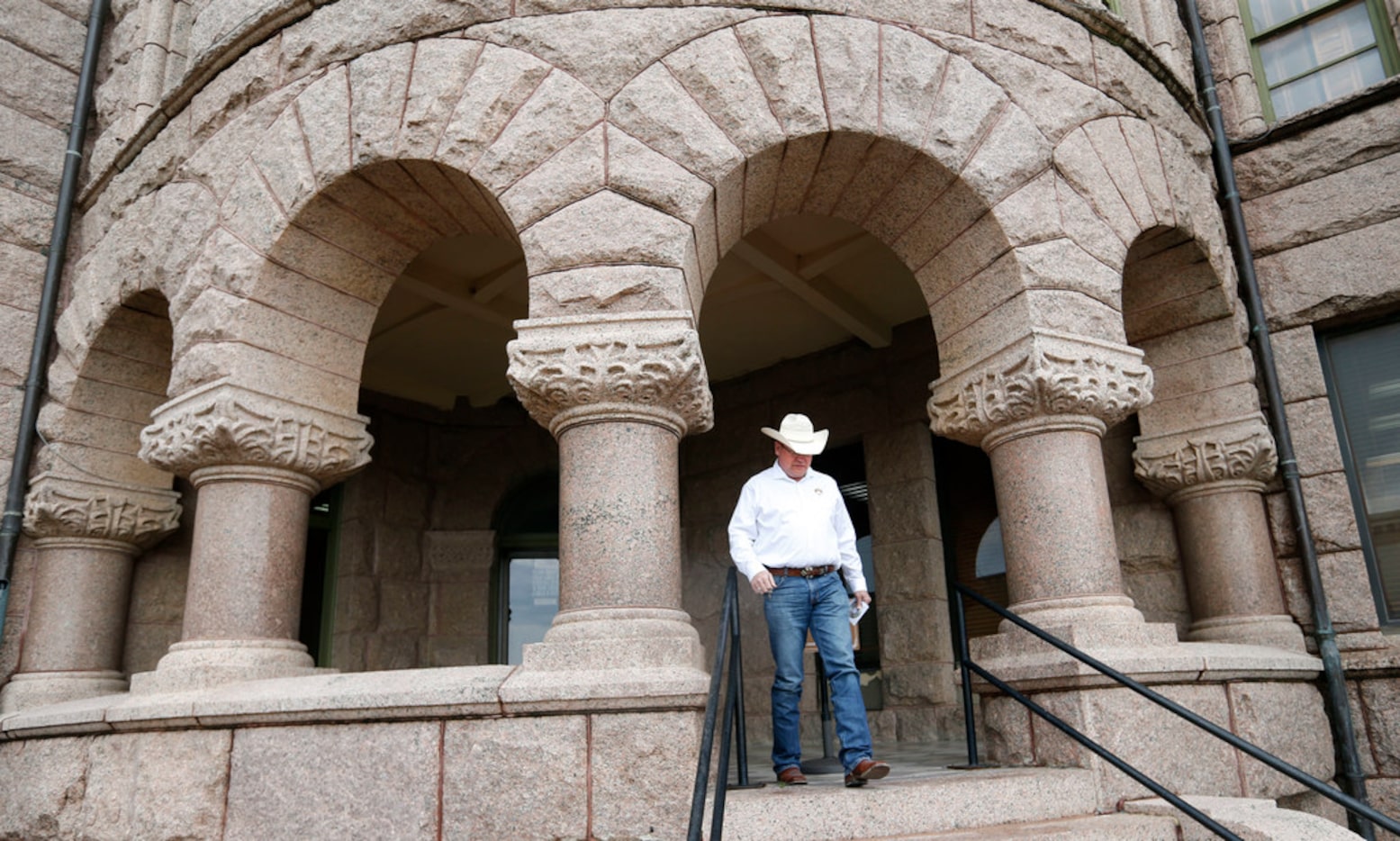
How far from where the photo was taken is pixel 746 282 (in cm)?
767

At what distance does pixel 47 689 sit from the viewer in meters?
6.00

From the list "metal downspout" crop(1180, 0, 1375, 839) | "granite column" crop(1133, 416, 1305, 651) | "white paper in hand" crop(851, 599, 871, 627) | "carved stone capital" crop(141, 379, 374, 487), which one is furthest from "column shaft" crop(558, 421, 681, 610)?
"metal downspout" crop(1180, 0, 1375, 839)

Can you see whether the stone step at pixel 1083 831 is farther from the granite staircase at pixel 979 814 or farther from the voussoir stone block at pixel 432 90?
the voussoir stone block at pixel 432 90

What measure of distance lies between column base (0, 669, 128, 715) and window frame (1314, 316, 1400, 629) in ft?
24.7

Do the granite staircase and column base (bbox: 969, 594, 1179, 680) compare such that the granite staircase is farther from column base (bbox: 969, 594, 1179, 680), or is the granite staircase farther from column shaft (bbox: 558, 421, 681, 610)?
column shaft (bbox: 558, 421, 681, 610)

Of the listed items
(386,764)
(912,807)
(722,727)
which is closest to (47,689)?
(386,764)

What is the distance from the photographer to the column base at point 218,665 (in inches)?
185

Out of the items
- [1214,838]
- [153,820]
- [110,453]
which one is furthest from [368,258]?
[1214,838]

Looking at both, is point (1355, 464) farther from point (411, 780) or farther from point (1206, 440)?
point (411, 780)

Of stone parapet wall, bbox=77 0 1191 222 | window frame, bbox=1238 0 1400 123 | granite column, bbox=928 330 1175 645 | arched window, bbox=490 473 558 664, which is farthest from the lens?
arched window, bbox=490 473 558 664

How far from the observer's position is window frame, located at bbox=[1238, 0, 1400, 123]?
258 inches

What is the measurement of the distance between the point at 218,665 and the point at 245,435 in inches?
42.8

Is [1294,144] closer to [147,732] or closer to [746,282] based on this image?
[746,282]

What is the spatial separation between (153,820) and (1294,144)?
7365mm
